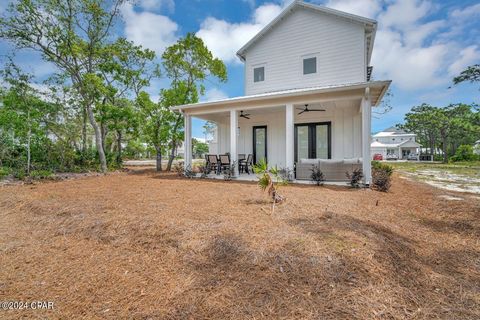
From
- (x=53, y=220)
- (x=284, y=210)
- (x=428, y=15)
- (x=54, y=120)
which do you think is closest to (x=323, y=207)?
(x=284, y=210)

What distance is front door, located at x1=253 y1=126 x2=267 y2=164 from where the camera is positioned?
1234cm

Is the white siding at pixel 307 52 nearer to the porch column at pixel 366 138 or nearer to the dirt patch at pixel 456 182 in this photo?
the porch column at pixel 366 138

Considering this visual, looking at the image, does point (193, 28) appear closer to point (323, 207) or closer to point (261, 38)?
point (261, 38)

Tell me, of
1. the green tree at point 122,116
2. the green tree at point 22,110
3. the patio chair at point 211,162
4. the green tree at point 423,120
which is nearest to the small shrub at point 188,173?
the patio chair at point 211,162

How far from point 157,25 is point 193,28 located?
204 cm

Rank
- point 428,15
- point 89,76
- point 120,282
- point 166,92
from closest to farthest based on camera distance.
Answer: point 120,282 < point 428,15 < point 89,76 < point 166,92

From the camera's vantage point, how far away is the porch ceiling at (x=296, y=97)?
750 cm

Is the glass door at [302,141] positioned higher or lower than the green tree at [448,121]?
lower

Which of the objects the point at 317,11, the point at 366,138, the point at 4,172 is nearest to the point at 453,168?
the point at 366,138

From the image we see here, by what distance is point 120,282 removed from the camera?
2.52 metres

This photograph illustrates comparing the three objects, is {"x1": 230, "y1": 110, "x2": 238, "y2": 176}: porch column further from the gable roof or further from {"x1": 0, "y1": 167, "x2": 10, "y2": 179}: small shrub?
{"x1": 0, "y1": 167, "x2": 10, "y2": 179}: small shrub

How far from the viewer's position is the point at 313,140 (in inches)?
440

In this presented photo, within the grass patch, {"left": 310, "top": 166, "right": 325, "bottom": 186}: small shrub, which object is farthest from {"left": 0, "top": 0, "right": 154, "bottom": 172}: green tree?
the grass patch

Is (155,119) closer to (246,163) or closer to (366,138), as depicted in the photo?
(246,163)
